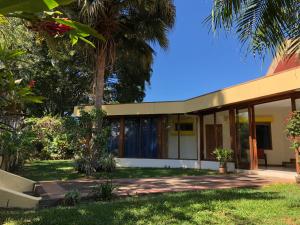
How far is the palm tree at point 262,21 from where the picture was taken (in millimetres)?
6203

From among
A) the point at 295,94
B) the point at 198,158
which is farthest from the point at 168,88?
the point at 295,94

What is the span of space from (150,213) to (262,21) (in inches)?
160

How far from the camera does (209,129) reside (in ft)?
63.2

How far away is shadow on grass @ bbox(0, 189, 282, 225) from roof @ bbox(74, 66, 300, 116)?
502 cm

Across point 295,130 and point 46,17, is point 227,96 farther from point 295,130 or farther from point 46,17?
point 46,17

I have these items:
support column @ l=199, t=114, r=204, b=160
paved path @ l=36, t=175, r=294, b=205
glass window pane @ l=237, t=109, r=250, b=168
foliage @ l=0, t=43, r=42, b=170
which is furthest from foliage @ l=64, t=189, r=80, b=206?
support column @ l=199, t=114, r=204, b=160

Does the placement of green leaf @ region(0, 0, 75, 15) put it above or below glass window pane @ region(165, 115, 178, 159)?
below

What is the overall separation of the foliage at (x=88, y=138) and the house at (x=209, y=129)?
15.3 feet

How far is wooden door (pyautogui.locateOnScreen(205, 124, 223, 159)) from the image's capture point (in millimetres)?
18195

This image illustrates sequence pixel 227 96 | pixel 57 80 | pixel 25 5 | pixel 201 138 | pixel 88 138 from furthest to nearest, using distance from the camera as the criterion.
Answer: pixel 57 80
pixel 201 138
pixel 227 96
pixel 88 138
pixel 25 5

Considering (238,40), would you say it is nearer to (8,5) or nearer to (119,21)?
(8,5)

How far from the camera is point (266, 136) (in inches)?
729

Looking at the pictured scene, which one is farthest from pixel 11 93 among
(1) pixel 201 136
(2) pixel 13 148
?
(1) pixel 201 136

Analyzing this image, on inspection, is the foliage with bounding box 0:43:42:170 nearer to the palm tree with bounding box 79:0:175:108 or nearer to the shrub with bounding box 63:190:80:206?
the shrub with bounding box 63:190:80:206
